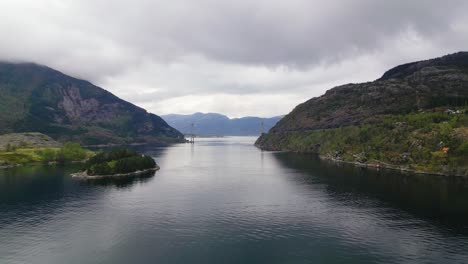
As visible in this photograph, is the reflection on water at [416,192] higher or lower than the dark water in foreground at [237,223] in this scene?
higher

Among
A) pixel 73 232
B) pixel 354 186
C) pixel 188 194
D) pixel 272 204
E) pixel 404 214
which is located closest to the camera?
pixel 73 232

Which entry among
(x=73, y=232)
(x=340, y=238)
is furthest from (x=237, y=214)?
(x=73, y=232)

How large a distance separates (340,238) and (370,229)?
45.6 feet

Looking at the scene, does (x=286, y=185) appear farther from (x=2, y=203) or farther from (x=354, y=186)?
(x=2, y=203)

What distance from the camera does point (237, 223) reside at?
11044cm

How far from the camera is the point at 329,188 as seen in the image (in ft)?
553

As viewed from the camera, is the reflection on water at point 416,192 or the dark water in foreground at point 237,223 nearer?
A: the dark water in foreground at point 237,223

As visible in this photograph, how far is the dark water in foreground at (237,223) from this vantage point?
8394cm

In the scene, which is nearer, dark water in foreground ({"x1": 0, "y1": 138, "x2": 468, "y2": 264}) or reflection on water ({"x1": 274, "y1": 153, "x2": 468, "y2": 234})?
dark water in foreground ({"x1": 0, "y1": 138, "x2": 468, "y2": 264})

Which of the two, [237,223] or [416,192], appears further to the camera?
[416,192]

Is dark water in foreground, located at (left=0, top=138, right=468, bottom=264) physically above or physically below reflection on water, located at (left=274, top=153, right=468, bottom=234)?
below

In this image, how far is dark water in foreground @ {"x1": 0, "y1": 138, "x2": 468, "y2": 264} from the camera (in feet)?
275

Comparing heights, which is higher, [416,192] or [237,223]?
[416,192]

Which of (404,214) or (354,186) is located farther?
(354,186)
